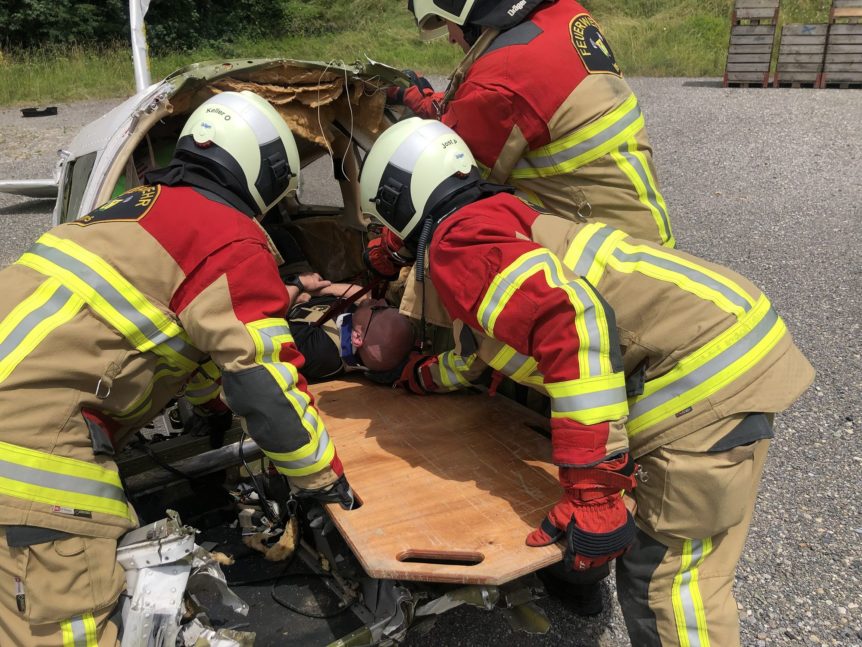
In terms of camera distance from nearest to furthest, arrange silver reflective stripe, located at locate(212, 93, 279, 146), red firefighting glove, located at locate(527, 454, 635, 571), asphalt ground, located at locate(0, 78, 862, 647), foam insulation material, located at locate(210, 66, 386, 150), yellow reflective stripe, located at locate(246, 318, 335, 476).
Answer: red firefighting glove, located at locate(527, 454, 635, 571) → yellow reflective stripe, located at locate(246, 318, 335, 476) → silver reflective stripe, located at locate(212, 93, 279, 146) → asphalt ground, located at locate(0, 78, 862, 647) → foam insulation material, located at locate(210, 66, 386, 150)

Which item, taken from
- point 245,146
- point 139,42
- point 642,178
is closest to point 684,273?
point 642,178

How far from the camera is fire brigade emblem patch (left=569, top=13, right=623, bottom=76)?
3047 mm

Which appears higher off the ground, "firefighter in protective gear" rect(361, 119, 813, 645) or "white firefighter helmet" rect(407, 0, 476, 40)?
"white firefighter helmet" rect(407, 0, 476, 40)

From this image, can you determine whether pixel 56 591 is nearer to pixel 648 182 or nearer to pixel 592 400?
pixel 592 400

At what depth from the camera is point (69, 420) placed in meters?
2.16

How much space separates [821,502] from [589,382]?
2.57 metres

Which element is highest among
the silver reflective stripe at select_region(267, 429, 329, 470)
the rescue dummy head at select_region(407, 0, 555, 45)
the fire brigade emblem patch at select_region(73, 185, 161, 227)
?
the rescue dummy head at select_region(407, 0, 555, 45)

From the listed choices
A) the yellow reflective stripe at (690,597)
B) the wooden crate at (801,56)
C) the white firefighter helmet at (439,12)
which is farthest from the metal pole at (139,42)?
the wooden crate at (801,56)

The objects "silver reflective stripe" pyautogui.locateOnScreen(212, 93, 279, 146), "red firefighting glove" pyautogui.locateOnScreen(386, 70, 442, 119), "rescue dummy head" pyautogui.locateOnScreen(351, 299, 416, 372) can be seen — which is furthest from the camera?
"red firefighting glove" pyautogui.locateOnScreen(386, 70, 442, 119)

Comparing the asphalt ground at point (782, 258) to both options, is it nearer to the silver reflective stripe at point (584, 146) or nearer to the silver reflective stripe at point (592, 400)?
the silver reflective stripe at point (592, 400)

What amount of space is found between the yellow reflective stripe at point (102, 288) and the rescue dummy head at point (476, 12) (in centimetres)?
186

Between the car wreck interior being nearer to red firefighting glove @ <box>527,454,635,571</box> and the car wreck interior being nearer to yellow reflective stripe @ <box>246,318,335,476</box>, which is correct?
red firefighting glove @ <box>527,454,635,571</box>

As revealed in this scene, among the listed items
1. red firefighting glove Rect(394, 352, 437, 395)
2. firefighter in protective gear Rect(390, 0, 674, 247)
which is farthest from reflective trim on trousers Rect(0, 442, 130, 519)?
firefighter in protective gear Rect(390, 0, 674, 247)

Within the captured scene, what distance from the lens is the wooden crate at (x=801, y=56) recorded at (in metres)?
12.3
